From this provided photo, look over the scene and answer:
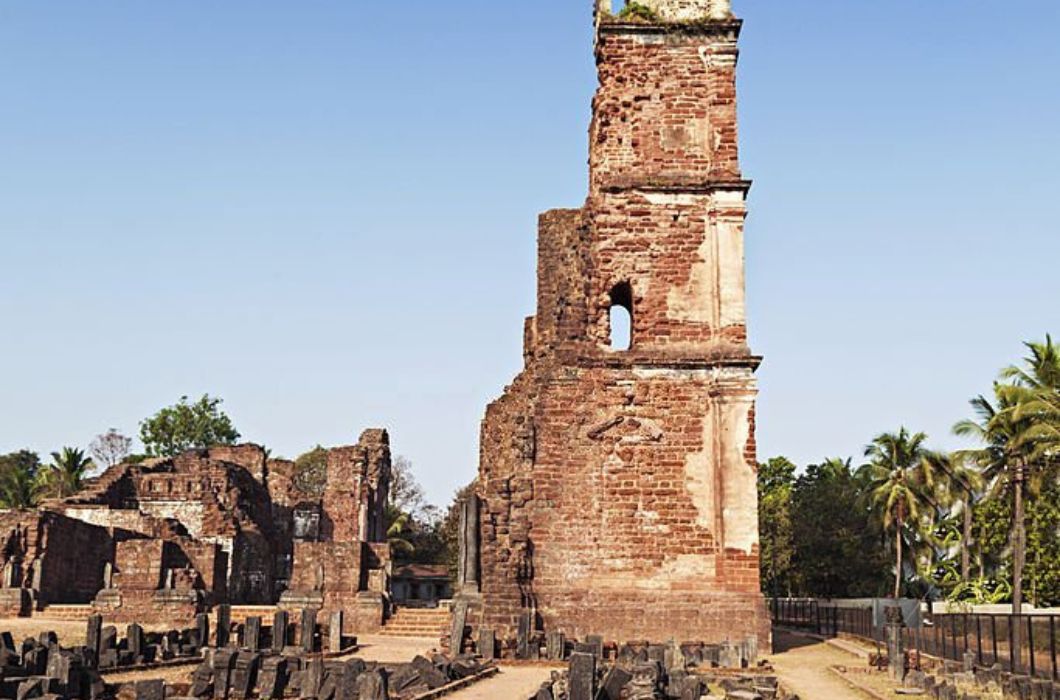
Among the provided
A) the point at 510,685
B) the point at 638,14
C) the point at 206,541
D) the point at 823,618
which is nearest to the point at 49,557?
the point at 206,541

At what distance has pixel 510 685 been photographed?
46.5 feet

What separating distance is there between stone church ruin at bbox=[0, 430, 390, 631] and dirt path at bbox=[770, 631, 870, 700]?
958 cm

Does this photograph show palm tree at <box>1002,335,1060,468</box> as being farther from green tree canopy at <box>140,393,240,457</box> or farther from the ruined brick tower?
green tree canopy at <box>140,393,240,457</box>

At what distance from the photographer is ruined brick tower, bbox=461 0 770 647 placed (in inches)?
759

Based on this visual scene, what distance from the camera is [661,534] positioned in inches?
775

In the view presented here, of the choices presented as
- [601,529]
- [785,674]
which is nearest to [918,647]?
[785,674]

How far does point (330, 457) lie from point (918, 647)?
26391 mm

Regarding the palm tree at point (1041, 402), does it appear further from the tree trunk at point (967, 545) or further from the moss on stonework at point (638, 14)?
the moss on stonework at point (638, 14)

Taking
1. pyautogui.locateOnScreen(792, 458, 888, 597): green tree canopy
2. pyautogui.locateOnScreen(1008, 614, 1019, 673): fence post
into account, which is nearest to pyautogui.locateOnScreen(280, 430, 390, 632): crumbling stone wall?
pyautogui.locateOnScreen(1008, 614, 1019, 673): fence post

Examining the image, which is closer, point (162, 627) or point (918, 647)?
point (918, 647)

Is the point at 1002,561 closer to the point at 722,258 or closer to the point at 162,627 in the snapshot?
the point at 722,258

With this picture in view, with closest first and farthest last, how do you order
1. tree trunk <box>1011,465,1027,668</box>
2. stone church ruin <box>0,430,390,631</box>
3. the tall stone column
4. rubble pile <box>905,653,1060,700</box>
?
1. rubble pile <box>905,653,1060,700</box>
2. the tall stone column
3. stone church ruin <box>0,430,390,631</box>
4. tree trunk <box>1011,465,1027,668</box>

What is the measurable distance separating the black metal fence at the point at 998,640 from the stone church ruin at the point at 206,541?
40.9ft

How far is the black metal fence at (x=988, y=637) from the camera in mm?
13703
